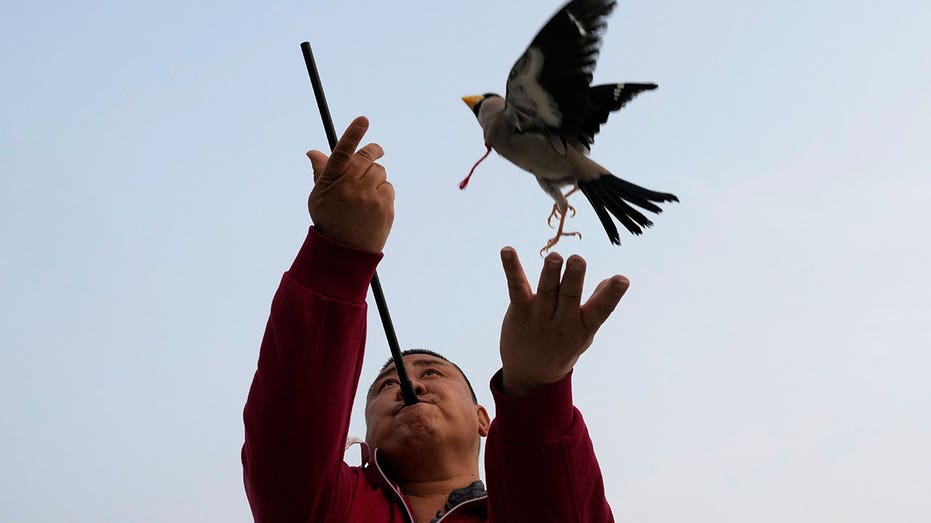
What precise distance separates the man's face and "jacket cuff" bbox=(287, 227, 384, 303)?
2.30 feet

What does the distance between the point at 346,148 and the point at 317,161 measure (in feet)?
0.67

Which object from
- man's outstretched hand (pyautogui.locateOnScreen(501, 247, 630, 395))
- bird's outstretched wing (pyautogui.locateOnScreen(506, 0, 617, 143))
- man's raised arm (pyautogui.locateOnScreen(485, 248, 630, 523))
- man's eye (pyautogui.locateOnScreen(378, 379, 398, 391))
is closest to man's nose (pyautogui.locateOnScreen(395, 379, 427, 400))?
man's eye (pyautogui.locateOnScreen(378, 379, 398, 391))

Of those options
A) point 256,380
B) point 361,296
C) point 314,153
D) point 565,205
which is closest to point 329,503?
point 256,380

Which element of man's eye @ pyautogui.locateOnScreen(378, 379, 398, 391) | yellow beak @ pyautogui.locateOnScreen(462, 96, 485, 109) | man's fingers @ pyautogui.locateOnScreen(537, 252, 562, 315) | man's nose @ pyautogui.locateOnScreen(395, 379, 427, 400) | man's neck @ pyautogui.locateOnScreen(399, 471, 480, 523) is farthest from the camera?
man's eye @ pyautogui.locateOnScreen(378, 379, 398, 391)

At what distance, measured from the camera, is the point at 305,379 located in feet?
8.27

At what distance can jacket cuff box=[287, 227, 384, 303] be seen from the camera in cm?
255

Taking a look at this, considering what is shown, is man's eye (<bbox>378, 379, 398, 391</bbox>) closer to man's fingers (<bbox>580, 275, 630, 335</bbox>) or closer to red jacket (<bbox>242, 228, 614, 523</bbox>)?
red jacket (<bbox>242, 228, 614, 523</bbox>)

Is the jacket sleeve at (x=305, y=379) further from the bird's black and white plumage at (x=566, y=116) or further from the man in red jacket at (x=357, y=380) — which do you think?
the bird's black and white plumage at (x=566, y=116)

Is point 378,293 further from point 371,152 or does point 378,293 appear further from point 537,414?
point 537,414

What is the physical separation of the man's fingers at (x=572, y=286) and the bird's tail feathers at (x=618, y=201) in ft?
0.67

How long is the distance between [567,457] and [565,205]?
76cm

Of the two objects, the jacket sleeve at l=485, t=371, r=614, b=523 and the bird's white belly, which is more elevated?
the bird's white belly

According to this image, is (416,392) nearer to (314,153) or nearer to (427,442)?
(427,442)

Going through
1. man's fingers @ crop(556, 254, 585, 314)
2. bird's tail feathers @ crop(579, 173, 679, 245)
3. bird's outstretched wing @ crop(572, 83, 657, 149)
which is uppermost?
bird's outstretched wing @ crop(572, 83, 657, 149)
